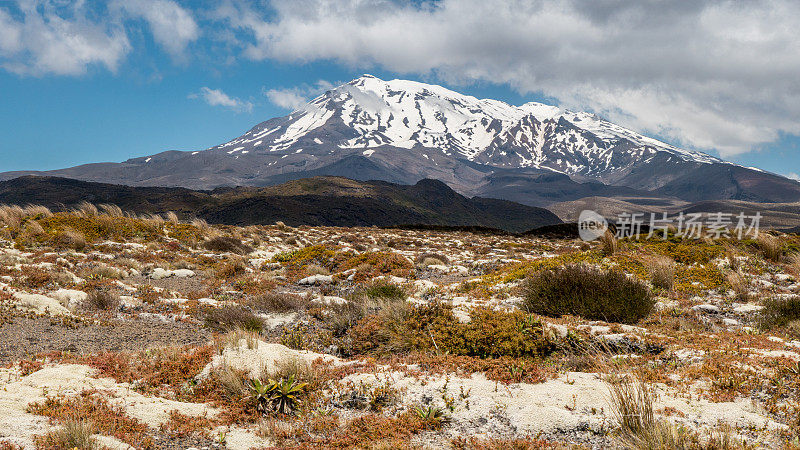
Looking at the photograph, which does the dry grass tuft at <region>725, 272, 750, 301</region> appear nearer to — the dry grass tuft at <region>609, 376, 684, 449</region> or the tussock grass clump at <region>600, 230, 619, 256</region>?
the tussock grass clump at <region>600, 230, 619, 256</region>

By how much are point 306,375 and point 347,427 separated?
1.31 m

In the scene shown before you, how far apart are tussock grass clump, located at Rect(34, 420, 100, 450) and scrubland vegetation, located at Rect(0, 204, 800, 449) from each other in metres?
0.02

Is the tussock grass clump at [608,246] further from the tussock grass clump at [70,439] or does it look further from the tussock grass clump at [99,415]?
the tussock grass clump at [70,439]

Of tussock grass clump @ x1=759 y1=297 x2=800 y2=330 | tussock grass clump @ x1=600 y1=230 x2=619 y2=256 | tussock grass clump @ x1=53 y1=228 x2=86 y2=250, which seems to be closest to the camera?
tussock grass clump @ x1=759 y1=297 x2=800 y2=330

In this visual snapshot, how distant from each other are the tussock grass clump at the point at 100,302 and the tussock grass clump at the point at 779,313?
14.9 metres

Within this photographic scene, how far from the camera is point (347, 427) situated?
15.4 ft

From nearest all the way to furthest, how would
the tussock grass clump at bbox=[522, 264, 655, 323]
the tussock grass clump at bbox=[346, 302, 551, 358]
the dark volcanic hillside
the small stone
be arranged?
the tussock grass clump at bbox=[346, 302, 551, 358], the tussock grass clump at bbox=[522, 264, 655, 323], the small stone, the dark volcanic hillside

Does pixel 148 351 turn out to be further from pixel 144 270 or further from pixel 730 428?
pixel 144 270

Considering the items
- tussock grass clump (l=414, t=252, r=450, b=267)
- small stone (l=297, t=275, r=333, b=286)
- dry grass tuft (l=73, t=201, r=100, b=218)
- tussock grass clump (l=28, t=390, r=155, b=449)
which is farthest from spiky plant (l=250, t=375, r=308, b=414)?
dry grass tuft (l=73, t=201, r=100, b=218)

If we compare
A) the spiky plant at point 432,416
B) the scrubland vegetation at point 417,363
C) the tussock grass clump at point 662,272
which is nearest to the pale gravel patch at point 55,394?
the scrubland vegetation at point 417,363

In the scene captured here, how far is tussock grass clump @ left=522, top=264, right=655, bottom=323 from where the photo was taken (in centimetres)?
872

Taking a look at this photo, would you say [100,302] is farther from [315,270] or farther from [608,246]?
[608,246]

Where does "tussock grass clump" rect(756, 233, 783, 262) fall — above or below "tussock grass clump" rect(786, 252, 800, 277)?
above

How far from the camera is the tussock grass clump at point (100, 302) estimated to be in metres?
9.95
